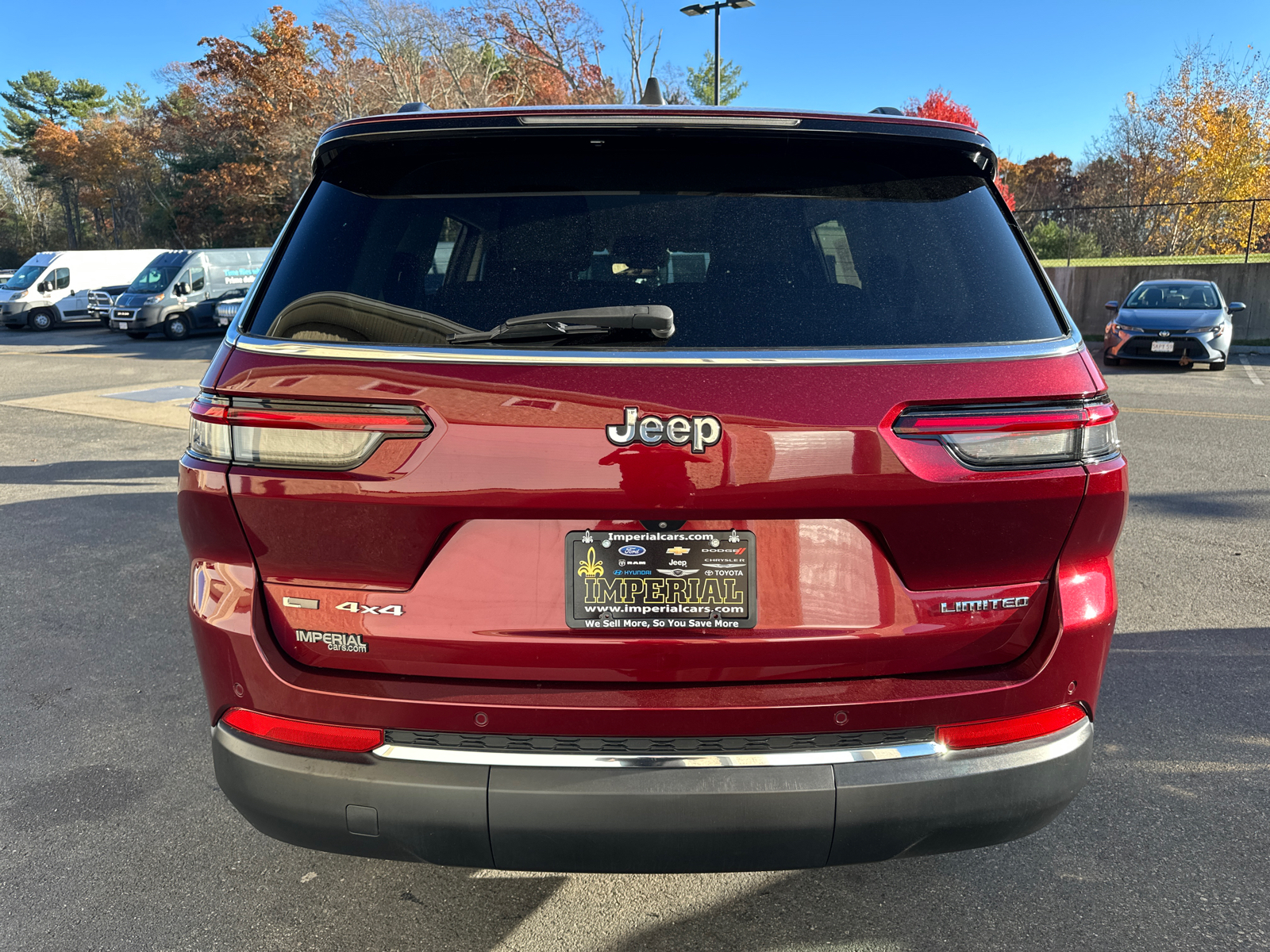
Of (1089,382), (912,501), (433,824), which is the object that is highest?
(1089,382)

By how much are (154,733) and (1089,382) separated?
11.0ft

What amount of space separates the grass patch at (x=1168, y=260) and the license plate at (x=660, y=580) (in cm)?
2505

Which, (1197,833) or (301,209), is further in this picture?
(1197,833)

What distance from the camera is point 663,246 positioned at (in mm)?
2025

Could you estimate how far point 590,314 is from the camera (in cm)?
185

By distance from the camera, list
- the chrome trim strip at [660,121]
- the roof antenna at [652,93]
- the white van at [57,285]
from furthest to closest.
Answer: the white van at [57,285] < the roof antenna at [652,93] < the chrome trim strip at [660,121]

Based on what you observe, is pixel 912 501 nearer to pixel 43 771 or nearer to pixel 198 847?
pixel 198 847

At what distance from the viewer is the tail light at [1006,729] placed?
190 cm

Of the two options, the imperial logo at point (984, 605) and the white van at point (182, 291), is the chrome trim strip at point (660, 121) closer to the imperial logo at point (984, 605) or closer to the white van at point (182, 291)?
the imperial logo at point (984, 605)

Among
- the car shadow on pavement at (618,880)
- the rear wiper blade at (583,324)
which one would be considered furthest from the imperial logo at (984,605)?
the rear wiper blade at (583,324)

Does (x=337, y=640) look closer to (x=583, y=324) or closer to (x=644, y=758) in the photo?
(x=644, y=758)

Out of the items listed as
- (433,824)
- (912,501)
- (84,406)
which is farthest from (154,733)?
(84,406)

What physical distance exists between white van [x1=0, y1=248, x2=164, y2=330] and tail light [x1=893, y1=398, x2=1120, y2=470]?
34.6 m

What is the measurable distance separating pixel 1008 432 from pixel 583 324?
2.87ft
